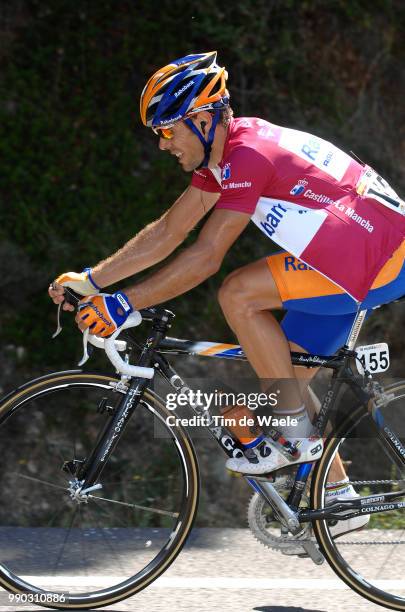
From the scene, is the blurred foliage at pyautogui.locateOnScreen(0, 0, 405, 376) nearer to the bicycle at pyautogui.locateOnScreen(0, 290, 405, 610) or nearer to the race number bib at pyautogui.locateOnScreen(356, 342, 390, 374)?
the bicycle at pyautogui.locateOnScreen(0, 290, 405, 610)

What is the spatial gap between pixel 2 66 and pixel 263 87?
75.1 inches

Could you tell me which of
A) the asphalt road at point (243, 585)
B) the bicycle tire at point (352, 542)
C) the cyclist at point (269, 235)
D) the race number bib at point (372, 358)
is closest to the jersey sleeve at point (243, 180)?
the cyclist at point (269, 235)

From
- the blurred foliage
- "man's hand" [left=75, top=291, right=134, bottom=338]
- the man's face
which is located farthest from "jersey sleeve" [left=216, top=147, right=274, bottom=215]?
the blurred foliage

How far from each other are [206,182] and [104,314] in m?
0.72

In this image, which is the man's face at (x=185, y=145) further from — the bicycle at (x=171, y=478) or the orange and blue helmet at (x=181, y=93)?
the bicycle at (x=171, y=478)

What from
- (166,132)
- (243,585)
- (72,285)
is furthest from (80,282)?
(243,585)

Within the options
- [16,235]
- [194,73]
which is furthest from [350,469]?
[16,235]

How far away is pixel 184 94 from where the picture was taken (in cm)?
383

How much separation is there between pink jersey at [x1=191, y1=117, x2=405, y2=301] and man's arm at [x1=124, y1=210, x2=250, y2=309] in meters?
0.06

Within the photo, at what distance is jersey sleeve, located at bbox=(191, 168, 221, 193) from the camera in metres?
4.10

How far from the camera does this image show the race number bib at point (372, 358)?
4023 mm

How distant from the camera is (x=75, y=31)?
7.83 m

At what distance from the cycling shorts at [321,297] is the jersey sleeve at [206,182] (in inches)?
14.1

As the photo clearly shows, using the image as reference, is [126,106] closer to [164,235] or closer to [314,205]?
[164,235]
